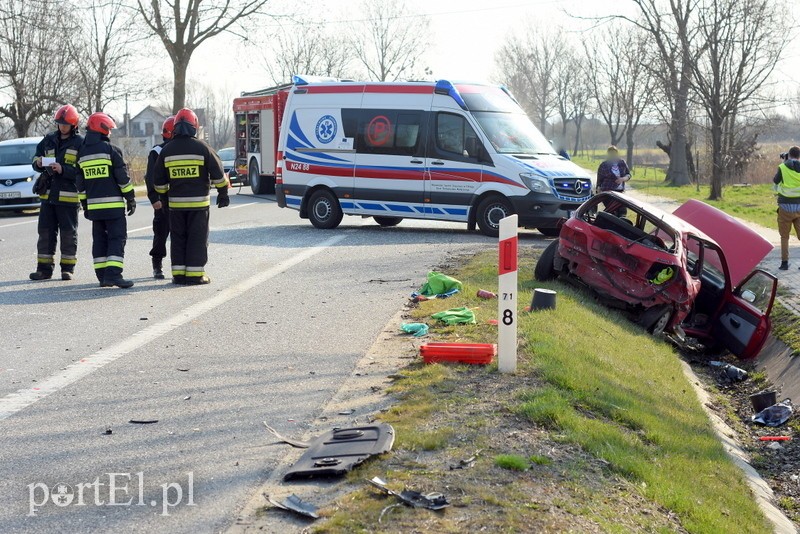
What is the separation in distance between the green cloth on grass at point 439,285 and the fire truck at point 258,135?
18.2 metres

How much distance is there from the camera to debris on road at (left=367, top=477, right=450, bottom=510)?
168 inches

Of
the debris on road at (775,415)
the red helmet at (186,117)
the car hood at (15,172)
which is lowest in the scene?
the debris on road at (775,415)

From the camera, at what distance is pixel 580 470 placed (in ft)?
17.2

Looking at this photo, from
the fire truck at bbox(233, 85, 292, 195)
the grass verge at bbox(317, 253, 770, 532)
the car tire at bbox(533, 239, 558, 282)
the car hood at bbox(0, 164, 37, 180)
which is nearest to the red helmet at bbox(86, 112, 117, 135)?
the grass verge at bbox(317, 253, 770, 532)

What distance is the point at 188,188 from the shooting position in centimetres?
1110

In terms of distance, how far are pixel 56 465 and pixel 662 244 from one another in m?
7.57

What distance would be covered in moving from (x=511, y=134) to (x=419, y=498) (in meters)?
13.7

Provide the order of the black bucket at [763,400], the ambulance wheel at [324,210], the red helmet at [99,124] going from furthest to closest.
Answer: the ambulance wheel at [324,210], the red helmet at [99,124], the black bucket at [763,400]

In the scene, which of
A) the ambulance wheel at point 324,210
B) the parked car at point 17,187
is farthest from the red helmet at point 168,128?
the parked car at point 17,187

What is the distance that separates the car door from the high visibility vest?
505 centimetres

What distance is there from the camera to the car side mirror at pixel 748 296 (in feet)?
37.2

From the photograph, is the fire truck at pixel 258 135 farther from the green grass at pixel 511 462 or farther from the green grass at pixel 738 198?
the green grass at pixel 511 462

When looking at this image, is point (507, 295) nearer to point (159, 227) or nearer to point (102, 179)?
point (102, 179)

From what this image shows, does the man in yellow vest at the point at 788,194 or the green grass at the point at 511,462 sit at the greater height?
the man in yellow vest at the point at 788,194
